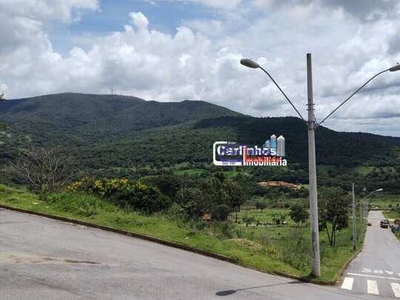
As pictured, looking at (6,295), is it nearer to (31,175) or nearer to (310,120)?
(310,120)

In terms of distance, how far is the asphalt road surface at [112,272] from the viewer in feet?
30.9

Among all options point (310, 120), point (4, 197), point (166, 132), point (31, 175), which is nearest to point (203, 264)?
point (310, 120)

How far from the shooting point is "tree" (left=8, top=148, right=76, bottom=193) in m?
29.9

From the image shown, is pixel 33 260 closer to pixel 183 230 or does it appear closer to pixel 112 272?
pixel 112 272

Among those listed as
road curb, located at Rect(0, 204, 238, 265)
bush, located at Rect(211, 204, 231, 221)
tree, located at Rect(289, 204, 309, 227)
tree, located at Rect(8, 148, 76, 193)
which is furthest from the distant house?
road curb, located at Rect(0, 204, 238, 265)

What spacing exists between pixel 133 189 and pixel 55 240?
2250 centimetres

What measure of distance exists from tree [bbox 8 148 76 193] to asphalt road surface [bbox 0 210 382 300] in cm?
1452

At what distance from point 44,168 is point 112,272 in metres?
21.1

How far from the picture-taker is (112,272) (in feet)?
35.8

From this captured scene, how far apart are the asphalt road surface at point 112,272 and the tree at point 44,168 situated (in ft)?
47.6

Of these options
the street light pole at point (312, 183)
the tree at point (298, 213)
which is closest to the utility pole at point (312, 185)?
the street light pole at point (312, 183)

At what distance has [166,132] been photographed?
176000 millimetres

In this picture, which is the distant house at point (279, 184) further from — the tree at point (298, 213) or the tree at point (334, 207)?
the tree at point (334, 207)

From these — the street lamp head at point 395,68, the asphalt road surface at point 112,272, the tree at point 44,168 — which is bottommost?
the asphalt road surface at point 112,272
